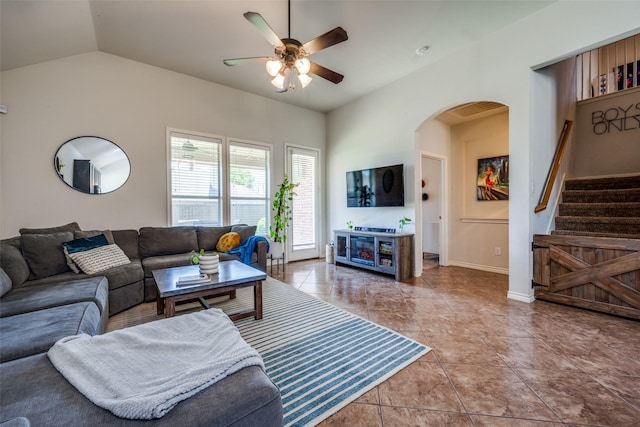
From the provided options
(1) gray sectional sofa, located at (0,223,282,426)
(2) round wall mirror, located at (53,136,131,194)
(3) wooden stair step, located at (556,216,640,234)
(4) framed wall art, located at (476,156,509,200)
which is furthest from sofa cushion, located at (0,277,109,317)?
(4) framed wall art, located at (476,156,509,200)

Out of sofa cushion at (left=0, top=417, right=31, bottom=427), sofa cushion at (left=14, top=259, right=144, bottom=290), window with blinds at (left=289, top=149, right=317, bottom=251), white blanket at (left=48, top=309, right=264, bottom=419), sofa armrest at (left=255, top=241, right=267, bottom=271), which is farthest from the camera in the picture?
window with blinds at (left=289, top=149, right=317, bottom=251)

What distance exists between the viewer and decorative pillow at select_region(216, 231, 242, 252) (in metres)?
3.91

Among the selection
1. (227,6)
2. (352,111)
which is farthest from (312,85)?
(227,6)

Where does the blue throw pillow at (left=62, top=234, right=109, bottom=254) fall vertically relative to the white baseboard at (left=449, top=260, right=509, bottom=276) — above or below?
above

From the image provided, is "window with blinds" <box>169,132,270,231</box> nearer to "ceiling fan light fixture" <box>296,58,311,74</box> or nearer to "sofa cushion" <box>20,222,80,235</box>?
"sofa cushion" <box>20,222,80,235</box>

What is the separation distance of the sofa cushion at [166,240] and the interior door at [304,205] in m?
1.94

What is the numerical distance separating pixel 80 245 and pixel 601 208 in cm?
604

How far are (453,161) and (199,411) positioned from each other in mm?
5447

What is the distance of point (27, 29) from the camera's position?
103 inches

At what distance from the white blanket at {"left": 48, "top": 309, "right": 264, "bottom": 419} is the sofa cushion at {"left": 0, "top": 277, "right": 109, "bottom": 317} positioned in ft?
3.11

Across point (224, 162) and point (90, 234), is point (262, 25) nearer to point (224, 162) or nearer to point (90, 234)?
point (224, 162)

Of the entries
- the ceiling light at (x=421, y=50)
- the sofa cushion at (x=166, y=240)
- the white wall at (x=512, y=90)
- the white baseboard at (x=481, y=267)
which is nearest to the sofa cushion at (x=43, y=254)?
the sofa cushion at (x=166, y=240)

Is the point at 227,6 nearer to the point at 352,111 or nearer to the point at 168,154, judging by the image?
the point at 168,154

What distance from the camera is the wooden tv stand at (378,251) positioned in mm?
3992
